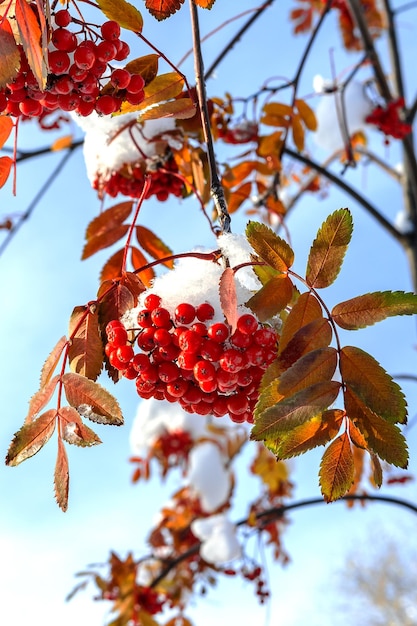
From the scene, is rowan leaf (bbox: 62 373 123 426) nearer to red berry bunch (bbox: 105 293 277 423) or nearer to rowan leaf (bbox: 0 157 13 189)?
red berry bunch (bbox: 105 293 277 423)

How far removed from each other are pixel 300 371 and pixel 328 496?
164mm

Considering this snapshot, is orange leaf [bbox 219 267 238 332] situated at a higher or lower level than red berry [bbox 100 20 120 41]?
lower

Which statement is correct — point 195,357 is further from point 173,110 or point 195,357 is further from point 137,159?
point 137,159

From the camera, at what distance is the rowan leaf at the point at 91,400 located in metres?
0.83

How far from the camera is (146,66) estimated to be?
1042 mm

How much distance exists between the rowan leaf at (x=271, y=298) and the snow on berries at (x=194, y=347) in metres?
0.04

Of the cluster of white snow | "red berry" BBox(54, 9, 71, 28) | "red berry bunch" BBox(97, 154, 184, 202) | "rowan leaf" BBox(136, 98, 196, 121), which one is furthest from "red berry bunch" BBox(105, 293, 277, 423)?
the cluster of white snow

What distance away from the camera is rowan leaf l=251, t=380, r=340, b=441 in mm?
717

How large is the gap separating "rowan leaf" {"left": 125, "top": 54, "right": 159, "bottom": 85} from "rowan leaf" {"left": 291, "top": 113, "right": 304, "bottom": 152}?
1017 millimetres

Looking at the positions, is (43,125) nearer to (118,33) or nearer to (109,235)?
(109,235)

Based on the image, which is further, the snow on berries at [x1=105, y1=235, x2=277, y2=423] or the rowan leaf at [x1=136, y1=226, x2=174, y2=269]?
Answer: the rowan leaf at [x1=136, y1=226, x2=174, y2=269]

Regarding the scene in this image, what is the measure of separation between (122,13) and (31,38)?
240 millimetres

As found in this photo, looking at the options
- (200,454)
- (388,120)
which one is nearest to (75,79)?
(388,120)

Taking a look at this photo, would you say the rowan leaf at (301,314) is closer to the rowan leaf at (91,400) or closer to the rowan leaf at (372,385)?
the rowan leaf at (372,385)
